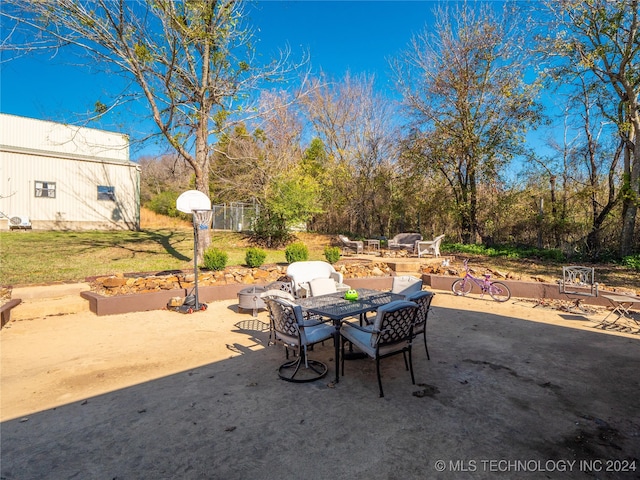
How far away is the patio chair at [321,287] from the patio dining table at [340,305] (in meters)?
0.48

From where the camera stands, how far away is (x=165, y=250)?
36.5ft

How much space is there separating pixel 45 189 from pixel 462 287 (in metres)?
17.2

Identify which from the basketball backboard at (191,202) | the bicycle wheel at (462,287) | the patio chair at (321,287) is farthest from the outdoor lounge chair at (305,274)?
the bicycle wheel at (462,287)

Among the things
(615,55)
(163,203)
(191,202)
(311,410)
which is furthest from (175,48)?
(163,203)

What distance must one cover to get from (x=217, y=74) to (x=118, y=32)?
2.61 metres

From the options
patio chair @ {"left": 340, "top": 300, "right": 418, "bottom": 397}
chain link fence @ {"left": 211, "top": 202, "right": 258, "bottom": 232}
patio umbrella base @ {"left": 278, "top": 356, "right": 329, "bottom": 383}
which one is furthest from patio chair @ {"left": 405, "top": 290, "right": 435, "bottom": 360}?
chain link fence @ {"left": 211, "top": 202, "right": 258, "bottom": 232}

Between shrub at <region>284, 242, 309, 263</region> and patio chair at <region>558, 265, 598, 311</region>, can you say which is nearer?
patio chair at <region>558, 265, 598, 311</region>

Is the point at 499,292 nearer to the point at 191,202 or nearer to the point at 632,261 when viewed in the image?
the point at 632,261

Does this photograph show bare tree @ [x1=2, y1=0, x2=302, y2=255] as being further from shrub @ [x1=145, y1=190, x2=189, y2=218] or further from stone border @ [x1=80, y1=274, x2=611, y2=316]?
shrub @ [x1=145, y1=190, x2=189, y2=218]

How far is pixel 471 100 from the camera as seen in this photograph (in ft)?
40.4

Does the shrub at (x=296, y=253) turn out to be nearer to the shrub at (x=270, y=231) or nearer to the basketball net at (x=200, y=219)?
the basketball net at (x=200, y=219)

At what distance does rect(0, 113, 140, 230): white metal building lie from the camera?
13.8 m

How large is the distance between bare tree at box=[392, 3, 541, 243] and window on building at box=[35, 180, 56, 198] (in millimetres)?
15877

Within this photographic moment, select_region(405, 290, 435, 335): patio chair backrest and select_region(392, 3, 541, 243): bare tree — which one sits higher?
select_region(392, 3, 541, 243): bare tree
